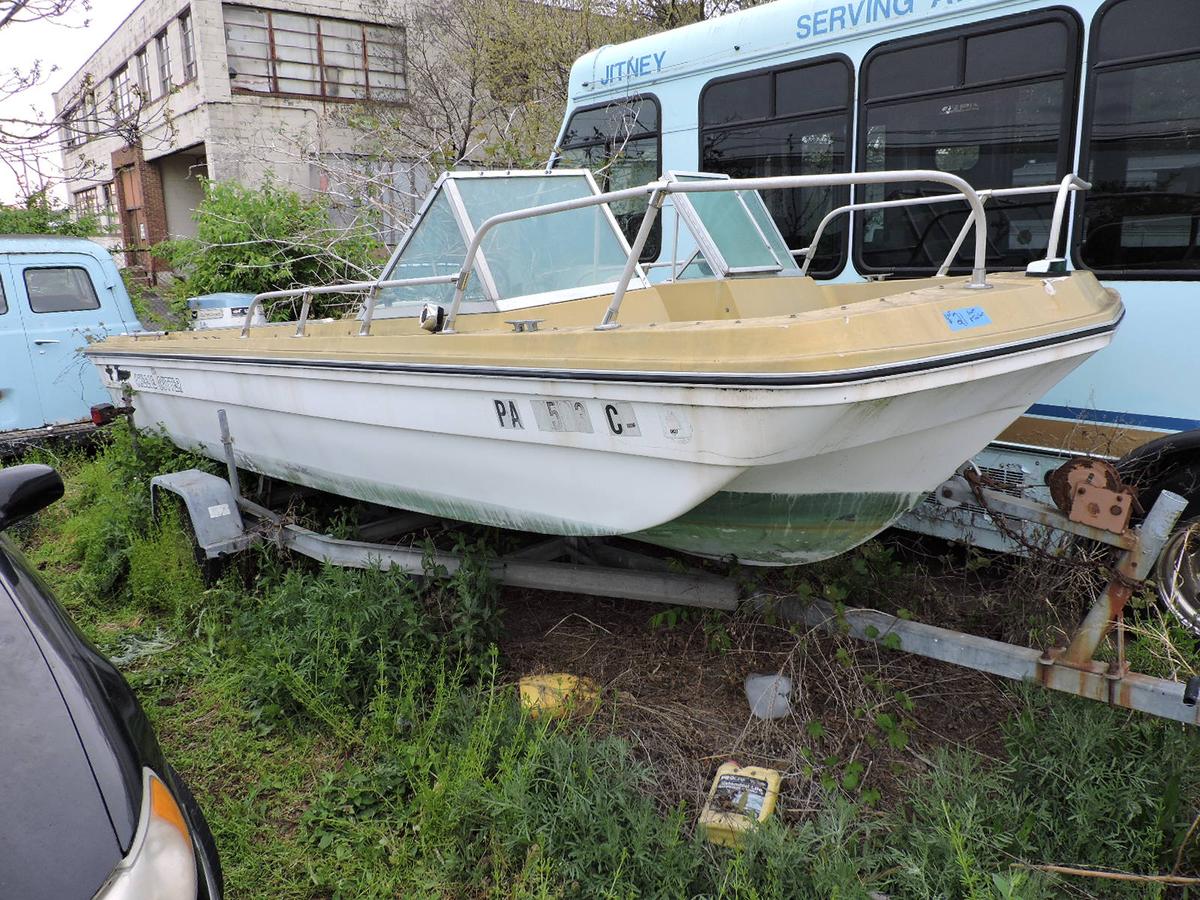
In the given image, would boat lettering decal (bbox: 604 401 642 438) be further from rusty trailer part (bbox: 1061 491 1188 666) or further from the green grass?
rusty trailer part (bbox: 1061 491 1188 666)

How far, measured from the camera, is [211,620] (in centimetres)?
408

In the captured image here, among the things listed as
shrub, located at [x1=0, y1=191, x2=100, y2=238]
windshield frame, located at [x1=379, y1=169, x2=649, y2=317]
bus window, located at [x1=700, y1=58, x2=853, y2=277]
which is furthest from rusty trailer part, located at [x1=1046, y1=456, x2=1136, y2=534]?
shrub, located at [x1=0, y1=191, x2=100, y2=238]

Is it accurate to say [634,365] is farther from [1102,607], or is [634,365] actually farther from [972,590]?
[972,590]

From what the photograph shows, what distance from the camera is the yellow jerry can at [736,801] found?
2.55m

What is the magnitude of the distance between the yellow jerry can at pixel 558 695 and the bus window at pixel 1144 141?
3.04m

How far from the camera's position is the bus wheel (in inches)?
124

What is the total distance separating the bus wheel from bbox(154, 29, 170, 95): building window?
20655mm

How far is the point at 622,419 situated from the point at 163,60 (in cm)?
2088

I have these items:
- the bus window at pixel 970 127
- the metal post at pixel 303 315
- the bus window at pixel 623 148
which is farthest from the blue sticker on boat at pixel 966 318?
the bus window at pixel 623 148

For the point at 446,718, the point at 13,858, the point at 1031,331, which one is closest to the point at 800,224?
the point at 1031,331

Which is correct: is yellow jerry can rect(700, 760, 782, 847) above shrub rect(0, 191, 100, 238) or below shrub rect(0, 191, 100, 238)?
below

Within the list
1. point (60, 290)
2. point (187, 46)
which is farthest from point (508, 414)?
point (187, 46)

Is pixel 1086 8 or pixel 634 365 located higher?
pixel 1086 8

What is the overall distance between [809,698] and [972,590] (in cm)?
121
